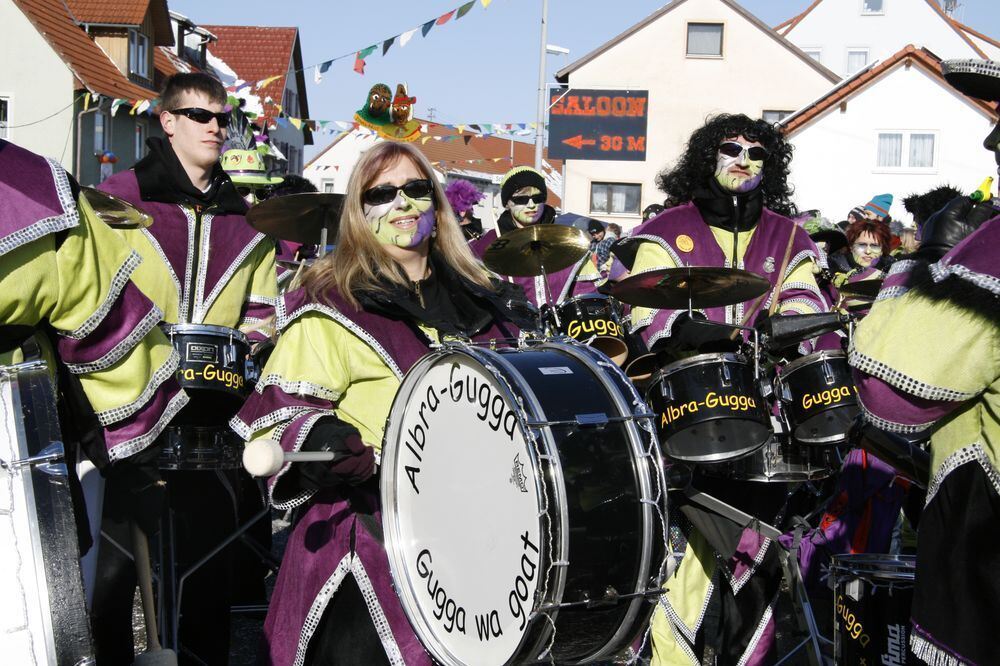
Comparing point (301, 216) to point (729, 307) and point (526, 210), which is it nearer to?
point (729, 307)

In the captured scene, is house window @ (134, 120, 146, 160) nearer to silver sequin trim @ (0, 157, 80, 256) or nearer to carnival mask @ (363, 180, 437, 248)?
carnival mask @ (363, 180, 437, 248)

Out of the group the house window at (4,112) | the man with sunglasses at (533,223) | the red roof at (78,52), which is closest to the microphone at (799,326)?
the man with sunglasses at (533,223)

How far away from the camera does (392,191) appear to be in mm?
3285

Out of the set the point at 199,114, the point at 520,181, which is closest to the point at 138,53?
the point at 520,181

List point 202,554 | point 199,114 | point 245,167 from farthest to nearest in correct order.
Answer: point 245,167 < point 199,114 < point 202,554

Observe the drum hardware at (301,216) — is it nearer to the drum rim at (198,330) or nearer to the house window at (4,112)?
the drum rim at (198,330)

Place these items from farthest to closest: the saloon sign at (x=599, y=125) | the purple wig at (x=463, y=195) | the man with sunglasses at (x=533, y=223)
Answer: the saloon sign at (x=599, y=125) → the purple wig at (x=463, y=195) → the man with sunglasses at (x=533, y=223)

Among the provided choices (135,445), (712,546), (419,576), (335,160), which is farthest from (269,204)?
(335,160)

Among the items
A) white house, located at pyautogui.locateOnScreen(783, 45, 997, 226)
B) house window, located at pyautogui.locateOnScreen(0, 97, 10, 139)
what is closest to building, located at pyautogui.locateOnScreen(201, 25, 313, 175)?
house window, located at pyautogui.locateOnScreen(0, 97, 10, 139)

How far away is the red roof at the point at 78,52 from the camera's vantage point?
24469 millimetres

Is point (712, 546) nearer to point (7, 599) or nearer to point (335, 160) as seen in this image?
point (7, 599)

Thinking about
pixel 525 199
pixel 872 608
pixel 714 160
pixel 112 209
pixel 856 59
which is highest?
pixel 856 59

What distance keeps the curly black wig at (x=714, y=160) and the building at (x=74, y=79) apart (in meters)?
19.2

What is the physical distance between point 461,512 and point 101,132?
82.1ft
